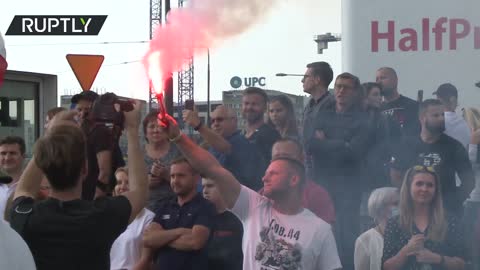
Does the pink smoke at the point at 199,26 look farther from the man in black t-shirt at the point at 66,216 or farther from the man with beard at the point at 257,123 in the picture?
the man in black t-shirt at the point at 66,216

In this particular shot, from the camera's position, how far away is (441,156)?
20.2 feet

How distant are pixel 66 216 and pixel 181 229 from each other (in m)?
2.09

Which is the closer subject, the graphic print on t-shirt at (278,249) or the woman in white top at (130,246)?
the graphic print on t-shirt at (278,249)

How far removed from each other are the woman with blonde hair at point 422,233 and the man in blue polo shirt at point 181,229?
1.21m

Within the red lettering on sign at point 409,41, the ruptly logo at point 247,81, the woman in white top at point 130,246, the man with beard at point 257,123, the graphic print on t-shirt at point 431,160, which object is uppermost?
the red lettering on sign at point 409,41

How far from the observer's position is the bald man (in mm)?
6008

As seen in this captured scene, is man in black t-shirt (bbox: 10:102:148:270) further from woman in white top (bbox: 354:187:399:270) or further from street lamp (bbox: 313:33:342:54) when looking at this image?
street lamp (bbox: 313:33:342:54)

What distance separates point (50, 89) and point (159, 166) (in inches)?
114

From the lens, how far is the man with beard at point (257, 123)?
6340 mm

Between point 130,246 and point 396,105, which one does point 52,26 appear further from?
point 396,105

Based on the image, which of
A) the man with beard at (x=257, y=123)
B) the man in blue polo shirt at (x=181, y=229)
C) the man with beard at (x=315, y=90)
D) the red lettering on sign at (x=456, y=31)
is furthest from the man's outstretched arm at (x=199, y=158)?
the red lettering on sign at (x=456, y=31)

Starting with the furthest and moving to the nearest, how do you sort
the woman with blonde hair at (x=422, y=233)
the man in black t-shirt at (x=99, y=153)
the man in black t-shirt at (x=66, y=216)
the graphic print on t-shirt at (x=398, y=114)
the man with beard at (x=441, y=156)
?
the graphic print on t-shirt at (x=398, y=114) → the man with beard at (x=441, y=156) → the woman with blonde hair at (x=422, y=233) → the man in black t-shirt at (x=99, y=153) → the man in black t-shirt at (x=66, y=216)

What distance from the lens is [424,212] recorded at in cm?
539

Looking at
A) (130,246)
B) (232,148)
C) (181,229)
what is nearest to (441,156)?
(232,148)
